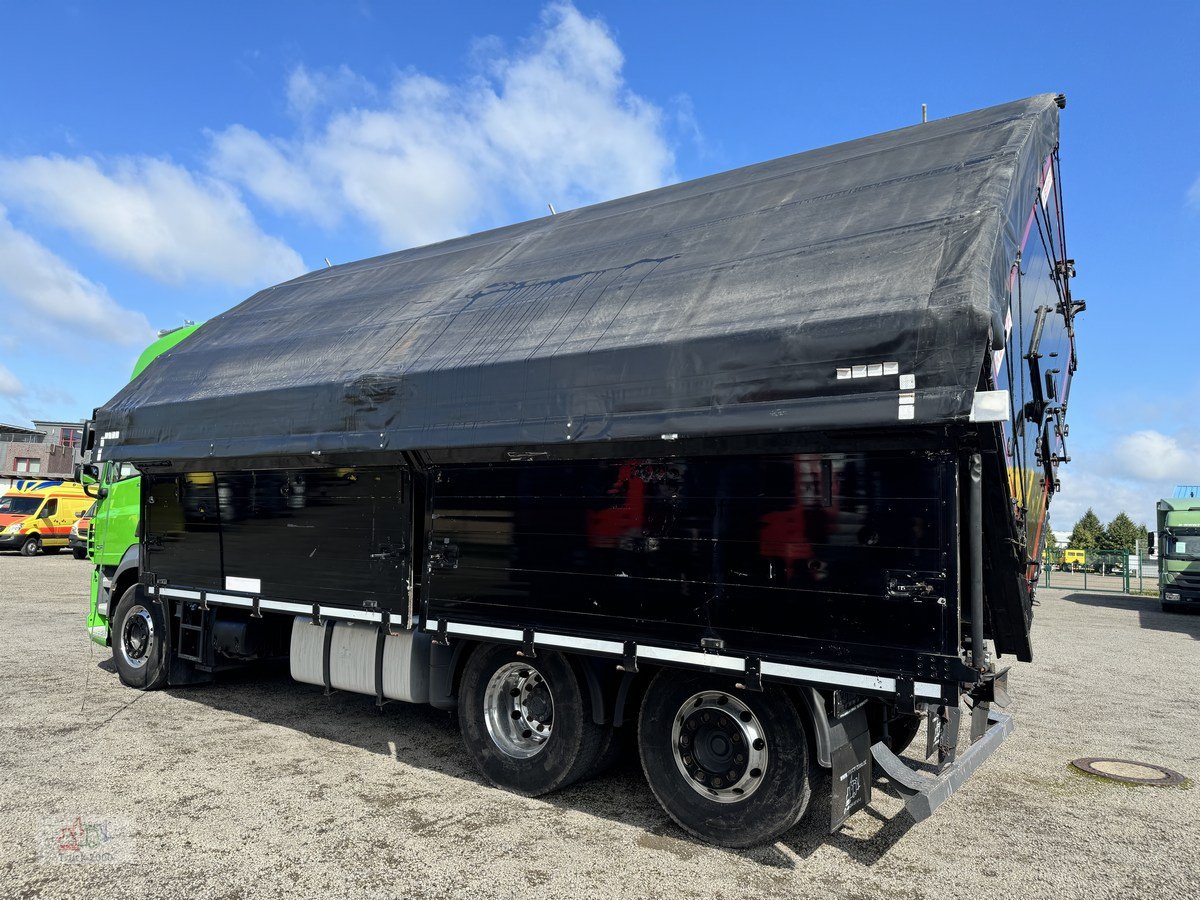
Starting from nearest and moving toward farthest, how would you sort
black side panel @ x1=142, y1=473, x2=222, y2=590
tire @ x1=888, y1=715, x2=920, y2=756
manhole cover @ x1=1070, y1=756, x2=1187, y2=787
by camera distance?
tire @ x1=888, y1=715, x2=920, y2=756 < manhole cover @ x1=1070, y1=756, x2=1187, y2=787 < black side panel @ x1=142, y1=473, x2=222, y2=590

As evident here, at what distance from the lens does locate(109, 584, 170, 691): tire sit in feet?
28.8

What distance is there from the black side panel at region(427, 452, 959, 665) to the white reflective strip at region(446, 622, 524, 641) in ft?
0.22

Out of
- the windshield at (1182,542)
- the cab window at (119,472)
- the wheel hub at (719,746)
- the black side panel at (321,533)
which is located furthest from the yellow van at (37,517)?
the windshield at (1182,542)

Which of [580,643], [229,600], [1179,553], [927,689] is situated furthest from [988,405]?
[1179,553]

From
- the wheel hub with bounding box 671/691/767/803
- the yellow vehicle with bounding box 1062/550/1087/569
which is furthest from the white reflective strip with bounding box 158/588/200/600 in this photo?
the yellow vehicle with bounding box 1062/550/1087/569

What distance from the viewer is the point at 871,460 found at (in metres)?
4.46

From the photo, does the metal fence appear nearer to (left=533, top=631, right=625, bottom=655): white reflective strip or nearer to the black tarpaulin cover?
the black tarpaulin cover

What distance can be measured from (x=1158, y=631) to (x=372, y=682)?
1686 cm

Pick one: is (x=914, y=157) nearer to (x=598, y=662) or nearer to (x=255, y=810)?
(x=598, y=662)

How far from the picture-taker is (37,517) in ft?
101

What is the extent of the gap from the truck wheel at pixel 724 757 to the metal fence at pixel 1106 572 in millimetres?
25639

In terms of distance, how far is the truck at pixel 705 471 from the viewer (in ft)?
14.3

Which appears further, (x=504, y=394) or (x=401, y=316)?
(x=401, y=316)

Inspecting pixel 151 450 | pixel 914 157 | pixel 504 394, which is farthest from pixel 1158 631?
pixel 151 450
